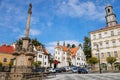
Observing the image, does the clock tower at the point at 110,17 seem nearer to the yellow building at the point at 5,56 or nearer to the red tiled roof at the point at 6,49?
the red tiled roof at the point at 6,49

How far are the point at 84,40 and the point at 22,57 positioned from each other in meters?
55.2

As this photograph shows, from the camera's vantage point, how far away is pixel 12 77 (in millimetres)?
18219

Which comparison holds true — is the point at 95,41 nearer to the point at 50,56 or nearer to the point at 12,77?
the point at 50,56

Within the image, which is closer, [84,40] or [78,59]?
[84,40]

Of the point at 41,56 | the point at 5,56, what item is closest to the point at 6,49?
the point at 5,56

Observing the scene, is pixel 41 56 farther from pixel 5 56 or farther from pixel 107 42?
pixel 107 42

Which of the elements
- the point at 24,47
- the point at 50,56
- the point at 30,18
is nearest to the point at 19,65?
the point at 24,47

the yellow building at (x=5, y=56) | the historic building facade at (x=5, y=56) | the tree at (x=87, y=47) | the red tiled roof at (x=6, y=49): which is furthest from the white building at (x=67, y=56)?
the yellow building at (x=5, y=56)

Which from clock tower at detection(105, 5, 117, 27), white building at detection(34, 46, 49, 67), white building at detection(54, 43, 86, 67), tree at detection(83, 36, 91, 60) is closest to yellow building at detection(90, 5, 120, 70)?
clock tower at detection(105, 5, 117, 27)

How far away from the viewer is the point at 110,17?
57.0 meters

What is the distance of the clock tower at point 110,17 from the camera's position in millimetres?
56125

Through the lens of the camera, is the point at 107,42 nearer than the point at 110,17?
Yes

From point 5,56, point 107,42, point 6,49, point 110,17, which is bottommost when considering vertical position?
point 5,56

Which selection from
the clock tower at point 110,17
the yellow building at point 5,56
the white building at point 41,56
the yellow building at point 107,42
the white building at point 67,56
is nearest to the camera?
the yellow building at point 107,42
